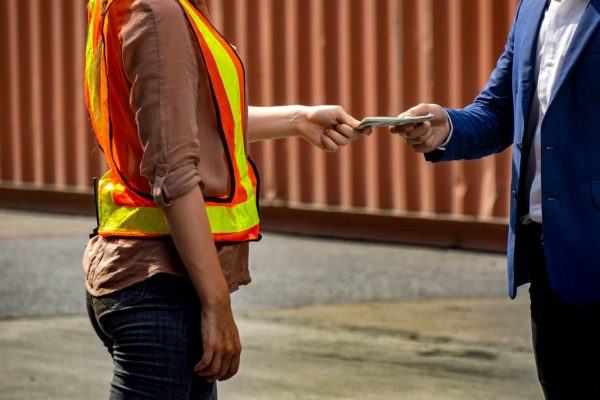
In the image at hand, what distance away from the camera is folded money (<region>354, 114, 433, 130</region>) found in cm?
322

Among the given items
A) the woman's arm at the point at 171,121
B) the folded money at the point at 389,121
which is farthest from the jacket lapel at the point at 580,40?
the woman's arm at the point at 171,121

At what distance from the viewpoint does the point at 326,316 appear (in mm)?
7602

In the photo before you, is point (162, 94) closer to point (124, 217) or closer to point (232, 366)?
point (124, 217)

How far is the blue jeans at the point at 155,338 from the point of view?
2768 millimetres

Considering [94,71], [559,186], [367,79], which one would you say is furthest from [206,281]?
[367,79]

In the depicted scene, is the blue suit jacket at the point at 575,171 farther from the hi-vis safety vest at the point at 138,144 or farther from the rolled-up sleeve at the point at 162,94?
the rolled-up sleeve at the point at 162,94

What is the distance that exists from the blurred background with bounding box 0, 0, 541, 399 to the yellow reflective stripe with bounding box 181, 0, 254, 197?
306 centimetres

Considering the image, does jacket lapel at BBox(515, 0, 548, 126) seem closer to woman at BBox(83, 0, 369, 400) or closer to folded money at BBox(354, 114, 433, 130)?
folded money at BBox(354, 114, 433, 130)

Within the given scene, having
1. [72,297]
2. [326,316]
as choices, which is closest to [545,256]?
[326,316]

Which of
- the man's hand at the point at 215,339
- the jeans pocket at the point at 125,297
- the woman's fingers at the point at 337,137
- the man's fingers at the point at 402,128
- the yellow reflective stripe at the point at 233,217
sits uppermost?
the woman's fingers at the point at 337,137

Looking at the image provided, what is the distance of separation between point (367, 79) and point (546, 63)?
7173mm

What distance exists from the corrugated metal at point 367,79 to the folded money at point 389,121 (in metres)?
6.34

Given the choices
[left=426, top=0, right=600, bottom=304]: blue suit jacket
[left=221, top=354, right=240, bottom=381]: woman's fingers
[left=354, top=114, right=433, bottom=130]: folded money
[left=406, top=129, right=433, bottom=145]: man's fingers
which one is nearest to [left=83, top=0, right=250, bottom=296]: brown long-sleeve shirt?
[left=221, top=354, right=240, bottom=381]: woman's fingers

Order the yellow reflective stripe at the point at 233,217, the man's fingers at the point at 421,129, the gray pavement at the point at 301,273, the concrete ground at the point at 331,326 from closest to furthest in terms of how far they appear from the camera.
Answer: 1. the yellow reflective stripe at the point at 233,217
2. the man's fingers at the point at 421,129
3. the concrete ground at the point at 331,326
4. the gray pavement at the point at 301,273
